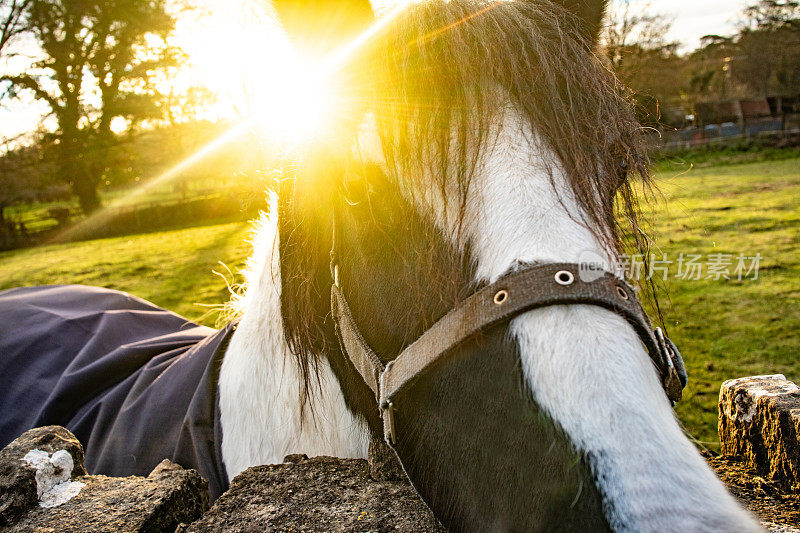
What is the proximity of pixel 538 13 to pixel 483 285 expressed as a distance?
783 mm

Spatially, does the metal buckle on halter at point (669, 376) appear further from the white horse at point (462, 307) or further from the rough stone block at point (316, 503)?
the rough stone block at point (316, 503)

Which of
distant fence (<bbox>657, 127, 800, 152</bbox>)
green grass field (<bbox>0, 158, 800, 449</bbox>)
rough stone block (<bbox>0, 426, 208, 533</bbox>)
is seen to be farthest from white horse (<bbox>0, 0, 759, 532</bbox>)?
distant fence (<bbox>657, 127, 800, 152</bbox>)

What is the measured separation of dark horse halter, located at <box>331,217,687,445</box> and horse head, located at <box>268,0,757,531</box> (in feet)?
0.08

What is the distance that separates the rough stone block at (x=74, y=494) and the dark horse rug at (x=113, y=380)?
19.9 inches

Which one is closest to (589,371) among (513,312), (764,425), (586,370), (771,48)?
(586,370)

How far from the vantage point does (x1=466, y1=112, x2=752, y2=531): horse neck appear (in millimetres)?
792

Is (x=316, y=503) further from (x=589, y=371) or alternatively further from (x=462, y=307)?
(x=589, y=371)

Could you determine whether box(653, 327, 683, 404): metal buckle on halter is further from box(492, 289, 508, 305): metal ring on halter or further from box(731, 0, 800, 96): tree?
box(731, 0, 800, 96): tree

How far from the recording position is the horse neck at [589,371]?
79 centimetres

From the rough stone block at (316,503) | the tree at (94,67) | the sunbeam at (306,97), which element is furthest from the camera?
the tree at (94,67)

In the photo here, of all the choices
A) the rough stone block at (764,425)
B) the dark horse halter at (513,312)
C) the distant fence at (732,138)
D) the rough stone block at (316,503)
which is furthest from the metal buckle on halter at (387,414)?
the distant fence at (732,138)

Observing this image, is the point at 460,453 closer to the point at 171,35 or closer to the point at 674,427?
the point at 674,427

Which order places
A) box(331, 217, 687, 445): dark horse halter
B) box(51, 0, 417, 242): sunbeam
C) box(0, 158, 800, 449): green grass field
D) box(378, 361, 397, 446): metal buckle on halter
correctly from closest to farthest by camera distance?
box(331, 217, 687, 445): dark horse halter < box(378, 361, 397, 446): metal buckle on halter < box(51, 0, 417, 242): sunbeam < box(0, 158, 800, 449): green grass field

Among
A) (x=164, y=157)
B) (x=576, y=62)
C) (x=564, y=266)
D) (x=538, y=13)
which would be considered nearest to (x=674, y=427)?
(x=564, y=266)
